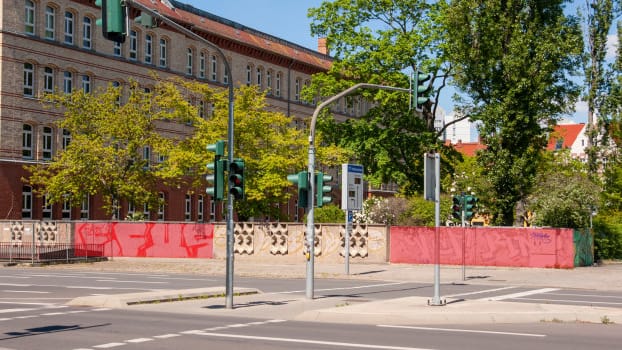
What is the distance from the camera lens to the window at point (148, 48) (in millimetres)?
62188

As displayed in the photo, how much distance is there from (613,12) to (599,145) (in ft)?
24.5

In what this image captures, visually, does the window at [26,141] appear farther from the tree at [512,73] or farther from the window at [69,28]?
the tree at [512,73]

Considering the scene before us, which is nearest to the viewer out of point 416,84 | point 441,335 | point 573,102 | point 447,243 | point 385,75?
point 441,335

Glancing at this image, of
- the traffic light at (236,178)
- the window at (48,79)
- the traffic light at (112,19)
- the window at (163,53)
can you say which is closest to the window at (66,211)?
the window at (48,79)

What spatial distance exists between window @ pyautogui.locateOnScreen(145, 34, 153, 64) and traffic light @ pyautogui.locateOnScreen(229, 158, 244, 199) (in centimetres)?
4544

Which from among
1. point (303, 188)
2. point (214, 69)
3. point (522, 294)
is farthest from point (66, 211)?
point (303, 188)

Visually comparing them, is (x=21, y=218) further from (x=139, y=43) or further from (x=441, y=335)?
(x=441, y=335)

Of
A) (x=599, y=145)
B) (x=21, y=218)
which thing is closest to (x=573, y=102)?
(x=599, y=145)

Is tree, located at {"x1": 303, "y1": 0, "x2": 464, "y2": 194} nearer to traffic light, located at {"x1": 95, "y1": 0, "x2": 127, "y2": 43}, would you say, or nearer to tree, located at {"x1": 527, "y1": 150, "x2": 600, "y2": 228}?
tree, located at {"x1": 527, "y1": 150, "x2": 600, "y2": 228}

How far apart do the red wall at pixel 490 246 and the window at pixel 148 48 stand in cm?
2890

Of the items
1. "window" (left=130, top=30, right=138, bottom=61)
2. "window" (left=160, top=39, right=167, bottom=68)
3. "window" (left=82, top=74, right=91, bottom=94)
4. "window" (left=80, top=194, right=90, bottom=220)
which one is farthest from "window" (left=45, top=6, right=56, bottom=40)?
"window" (left=80, top=194, right=90, bottom=220)

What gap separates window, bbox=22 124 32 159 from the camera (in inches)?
2072

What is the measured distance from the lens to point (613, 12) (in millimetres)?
49594

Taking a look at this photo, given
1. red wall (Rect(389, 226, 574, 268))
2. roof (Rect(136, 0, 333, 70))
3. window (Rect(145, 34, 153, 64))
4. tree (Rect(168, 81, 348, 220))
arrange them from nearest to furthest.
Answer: red wall (Rect(389, 226, 574, 268)) < tree (Rect(168, 81, 348, 220)) < window (Rect(145, 34, 153, 64)) < roof (Rect(136, 0, 333, 70))
